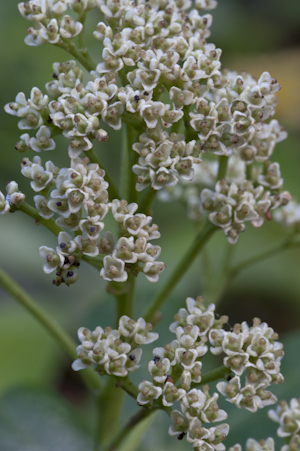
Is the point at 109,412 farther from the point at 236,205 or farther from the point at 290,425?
the point at 236,205

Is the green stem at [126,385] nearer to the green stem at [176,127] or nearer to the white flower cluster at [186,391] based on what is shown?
the white flower cluster at [186,391]

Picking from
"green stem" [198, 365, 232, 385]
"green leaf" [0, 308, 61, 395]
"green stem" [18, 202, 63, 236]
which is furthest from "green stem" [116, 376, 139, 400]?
"green leaf" [0, 308, 61, 395]

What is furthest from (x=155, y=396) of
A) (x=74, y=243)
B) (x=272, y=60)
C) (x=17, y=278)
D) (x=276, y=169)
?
(x=272, y=60)

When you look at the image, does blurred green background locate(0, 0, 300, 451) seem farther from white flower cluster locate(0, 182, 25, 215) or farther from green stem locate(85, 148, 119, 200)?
white flower cluster locate(0, 182, 25, 215)

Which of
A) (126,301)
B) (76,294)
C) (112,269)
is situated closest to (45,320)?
(126,301)

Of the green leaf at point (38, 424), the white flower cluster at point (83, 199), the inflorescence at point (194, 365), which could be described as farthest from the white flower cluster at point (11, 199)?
the green leaf at point (38, 424)
